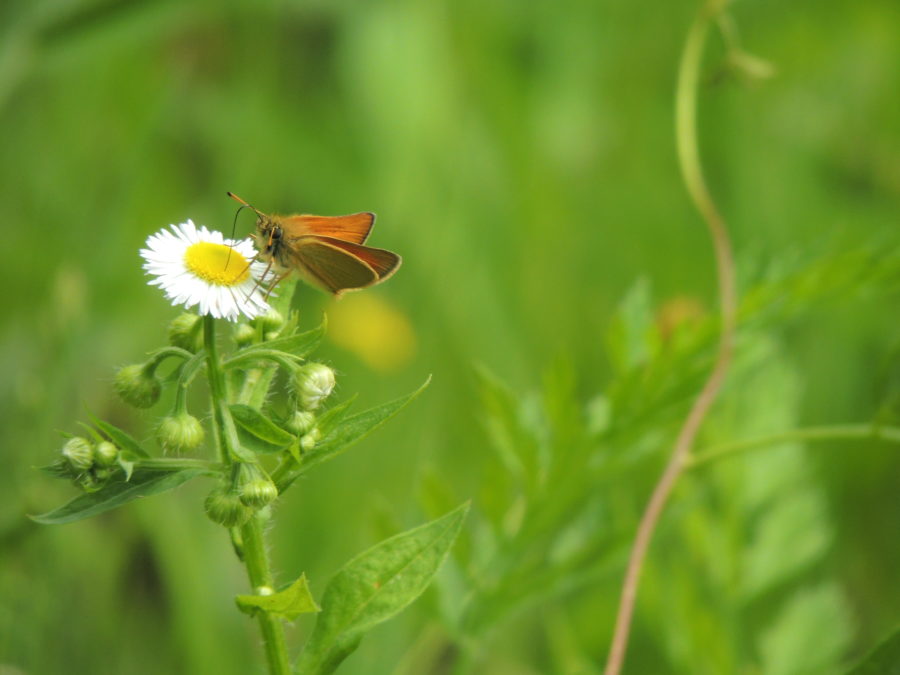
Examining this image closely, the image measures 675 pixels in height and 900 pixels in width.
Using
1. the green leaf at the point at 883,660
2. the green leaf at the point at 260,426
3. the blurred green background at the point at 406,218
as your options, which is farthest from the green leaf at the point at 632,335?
the green leaf at the point at 260,426

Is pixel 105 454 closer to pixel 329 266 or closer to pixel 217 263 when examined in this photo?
pixel 217 263

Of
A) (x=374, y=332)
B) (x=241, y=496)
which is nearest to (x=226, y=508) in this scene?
(x=241, y=496)

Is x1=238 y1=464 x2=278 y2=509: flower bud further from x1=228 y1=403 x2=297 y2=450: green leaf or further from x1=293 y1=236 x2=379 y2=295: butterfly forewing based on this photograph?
x1=293 y1=236 x2=379 y2=295: butterfly forewing

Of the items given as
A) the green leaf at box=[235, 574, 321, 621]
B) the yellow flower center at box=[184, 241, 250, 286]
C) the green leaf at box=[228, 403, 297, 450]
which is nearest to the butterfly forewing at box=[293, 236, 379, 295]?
the yellow flower center at box=[184, 241, 250, 286]

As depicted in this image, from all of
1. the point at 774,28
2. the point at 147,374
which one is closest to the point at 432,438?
the point at 147,374

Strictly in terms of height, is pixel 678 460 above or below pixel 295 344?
below

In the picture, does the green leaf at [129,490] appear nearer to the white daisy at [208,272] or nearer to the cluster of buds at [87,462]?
the cluster of buds at [87,462]

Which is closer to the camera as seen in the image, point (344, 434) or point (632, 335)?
point (344, 434)

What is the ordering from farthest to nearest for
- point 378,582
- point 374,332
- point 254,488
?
point 374,332, point 378,582, point 254,488
